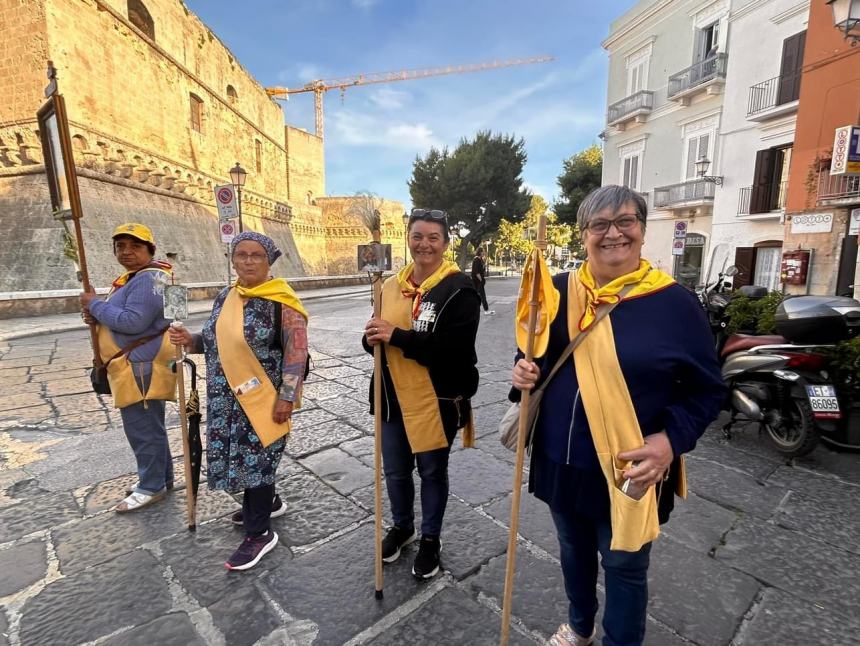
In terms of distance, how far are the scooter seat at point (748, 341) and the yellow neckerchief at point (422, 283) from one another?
3.18 metres

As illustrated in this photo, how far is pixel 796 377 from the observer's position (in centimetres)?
339

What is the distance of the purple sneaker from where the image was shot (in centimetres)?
223

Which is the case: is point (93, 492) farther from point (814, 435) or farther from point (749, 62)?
point (749, 62)

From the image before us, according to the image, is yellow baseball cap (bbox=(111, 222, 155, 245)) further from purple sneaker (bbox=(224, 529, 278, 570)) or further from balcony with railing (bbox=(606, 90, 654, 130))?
balcony with railing (bbox=(606, 90, 654, 130))

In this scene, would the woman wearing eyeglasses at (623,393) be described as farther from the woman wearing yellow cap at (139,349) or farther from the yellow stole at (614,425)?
the woman wearing yellow cap at (139,349)

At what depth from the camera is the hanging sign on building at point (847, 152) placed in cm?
764

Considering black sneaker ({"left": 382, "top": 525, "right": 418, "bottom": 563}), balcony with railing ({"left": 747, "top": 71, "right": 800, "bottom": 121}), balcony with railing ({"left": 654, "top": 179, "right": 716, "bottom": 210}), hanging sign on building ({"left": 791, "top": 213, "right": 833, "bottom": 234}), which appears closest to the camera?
black sneaker ({"left": 382, "top": 525, "right": 418, "bottom": 563})

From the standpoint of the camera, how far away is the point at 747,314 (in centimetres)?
459

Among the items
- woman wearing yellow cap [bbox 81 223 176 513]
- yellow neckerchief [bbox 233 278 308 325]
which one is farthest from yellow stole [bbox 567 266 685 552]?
woman wearing yellow cap [bbox 81 223 176 513]

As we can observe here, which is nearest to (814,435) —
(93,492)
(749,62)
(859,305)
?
(859,305)

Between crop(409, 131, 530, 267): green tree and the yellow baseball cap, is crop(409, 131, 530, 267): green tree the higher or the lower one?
the higher one

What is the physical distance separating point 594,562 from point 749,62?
18317 millimetres

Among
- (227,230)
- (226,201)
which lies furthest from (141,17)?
(227,230)

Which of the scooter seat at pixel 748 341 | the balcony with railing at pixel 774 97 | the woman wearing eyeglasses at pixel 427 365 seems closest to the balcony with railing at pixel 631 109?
the balcony with railing at pixel 774 97
